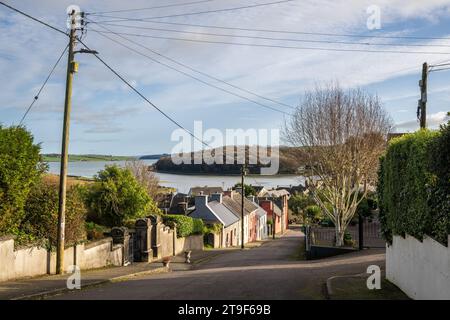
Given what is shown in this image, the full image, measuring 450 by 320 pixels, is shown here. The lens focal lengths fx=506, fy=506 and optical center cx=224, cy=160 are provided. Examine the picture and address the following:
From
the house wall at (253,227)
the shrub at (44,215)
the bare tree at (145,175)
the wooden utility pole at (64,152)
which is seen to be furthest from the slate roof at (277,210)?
the wooden utility pole at (64,152)

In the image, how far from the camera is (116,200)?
32.3 metres

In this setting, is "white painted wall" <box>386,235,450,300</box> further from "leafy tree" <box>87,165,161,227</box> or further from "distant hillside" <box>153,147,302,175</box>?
"leafy tree" <box>87,165,161,227</box>

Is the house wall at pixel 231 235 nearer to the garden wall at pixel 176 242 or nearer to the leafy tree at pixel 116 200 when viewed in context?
the garden wall at pixel 176 242

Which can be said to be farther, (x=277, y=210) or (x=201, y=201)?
(x=277, y=210)

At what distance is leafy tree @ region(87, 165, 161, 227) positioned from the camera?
3231cm

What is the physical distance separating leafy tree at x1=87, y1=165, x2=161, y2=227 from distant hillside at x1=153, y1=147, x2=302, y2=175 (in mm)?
9627

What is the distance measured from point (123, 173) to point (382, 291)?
23.7 metres

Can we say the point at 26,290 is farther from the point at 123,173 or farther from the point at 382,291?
the point at 123,173

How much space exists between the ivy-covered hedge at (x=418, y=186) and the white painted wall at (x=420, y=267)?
0.24 meters

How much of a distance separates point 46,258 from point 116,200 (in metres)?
14.7

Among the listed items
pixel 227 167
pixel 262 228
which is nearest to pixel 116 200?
pixel 227 167

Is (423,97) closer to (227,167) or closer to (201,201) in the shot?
(201,201)

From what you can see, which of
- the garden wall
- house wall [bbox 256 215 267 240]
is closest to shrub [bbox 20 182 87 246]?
the garden wall
